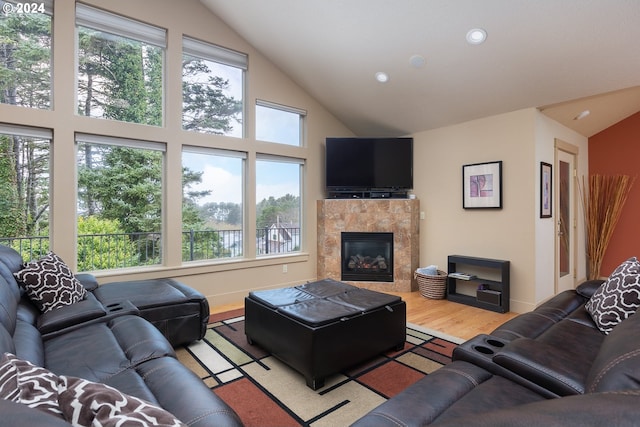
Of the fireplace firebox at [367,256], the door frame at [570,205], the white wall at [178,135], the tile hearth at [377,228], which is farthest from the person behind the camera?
the fireplace firebox at [367,256]

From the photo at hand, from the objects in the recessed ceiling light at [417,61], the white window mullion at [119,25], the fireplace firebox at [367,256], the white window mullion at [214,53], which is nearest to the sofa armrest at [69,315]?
the white window mullion at [119,25]

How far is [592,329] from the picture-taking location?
1.86m

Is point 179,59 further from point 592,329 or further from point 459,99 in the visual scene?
point 592,329

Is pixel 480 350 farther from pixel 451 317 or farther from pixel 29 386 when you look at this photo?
pixel 451 317

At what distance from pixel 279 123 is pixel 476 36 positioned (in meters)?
2.68

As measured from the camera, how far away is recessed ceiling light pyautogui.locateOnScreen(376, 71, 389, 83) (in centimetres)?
391

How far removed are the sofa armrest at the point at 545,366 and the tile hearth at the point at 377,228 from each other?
10.5 feet

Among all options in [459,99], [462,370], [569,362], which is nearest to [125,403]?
[462,370]

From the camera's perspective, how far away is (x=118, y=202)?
11.7ft

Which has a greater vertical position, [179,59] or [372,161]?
[179,59]

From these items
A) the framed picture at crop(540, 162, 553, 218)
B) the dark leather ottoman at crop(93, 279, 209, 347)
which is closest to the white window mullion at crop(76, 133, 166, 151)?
the dark leather ottoman at crop(93, 279, 209, 347)

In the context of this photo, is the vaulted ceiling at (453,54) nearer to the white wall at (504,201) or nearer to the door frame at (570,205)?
the white wall at (504,201)

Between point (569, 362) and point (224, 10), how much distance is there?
14.9ft

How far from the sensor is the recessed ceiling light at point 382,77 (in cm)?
391
